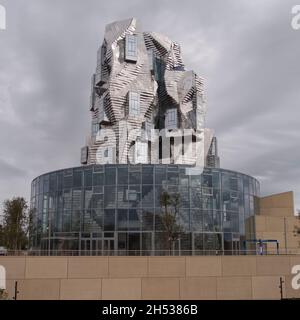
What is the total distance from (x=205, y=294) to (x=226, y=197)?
804 inches

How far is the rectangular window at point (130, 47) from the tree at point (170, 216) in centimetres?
2923

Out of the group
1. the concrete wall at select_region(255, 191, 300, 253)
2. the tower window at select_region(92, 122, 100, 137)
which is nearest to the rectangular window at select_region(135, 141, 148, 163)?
the tower window at select_region(92, 122, 100, 137)

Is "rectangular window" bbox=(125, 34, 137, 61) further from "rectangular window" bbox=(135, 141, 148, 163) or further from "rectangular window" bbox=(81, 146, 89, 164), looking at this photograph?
"rectangular window" bbox=(81, 146, 89, 164)

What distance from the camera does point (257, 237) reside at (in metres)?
51.5

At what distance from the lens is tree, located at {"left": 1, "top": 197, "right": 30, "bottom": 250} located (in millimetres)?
52406

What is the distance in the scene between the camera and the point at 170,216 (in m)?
44.0

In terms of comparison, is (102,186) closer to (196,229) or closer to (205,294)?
(196,229)

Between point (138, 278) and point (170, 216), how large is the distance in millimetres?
15135

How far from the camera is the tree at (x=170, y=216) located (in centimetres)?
4390

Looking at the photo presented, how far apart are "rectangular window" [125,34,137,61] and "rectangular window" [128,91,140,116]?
566 centimetres

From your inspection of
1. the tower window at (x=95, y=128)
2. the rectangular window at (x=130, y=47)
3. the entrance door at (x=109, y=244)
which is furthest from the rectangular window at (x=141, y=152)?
the entrance door at (x=109, y=244)

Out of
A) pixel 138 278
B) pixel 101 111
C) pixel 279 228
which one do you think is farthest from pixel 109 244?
pixel 101 111

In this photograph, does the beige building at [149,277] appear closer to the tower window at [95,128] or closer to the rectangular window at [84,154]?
the tower window at [95,128]
